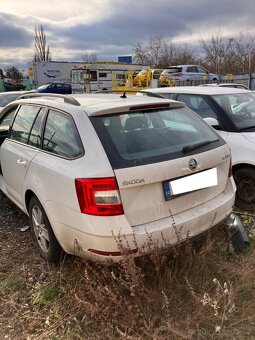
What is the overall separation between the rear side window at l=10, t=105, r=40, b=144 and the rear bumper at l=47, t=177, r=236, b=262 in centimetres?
119

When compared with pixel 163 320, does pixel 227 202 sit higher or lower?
higher

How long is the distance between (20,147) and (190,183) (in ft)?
6.25

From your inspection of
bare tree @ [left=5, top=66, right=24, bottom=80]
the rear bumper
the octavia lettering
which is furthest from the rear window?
bare tree @ [left=5, top=66, right=24, bottom=80]

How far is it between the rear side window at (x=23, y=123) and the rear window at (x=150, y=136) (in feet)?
3.75

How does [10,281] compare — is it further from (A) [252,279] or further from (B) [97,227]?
(A) [252,279]

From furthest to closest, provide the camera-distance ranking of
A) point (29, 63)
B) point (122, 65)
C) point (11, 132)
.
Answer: point (29, 63) < point (122, 65) < point (11, 132)

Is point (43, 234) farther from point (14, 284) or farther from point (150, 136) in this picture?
point (150, 136)

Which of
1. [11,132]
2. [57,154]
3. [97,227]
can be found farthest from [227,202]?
[11,132]

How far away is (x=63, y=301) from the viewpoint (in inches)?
113

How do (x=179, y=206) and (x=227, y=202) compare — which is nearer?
(x=179, y=206)

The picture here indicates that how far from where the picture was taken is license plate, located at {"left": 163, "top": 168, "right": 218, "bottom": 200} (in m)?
2.76

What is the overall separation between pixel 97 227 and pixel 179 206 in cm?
70

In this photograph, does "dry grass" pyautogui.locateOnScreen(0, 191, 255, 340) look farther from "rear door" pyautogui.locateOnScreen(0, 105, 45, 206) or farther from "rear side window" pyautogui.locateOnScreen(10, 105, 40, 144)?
"rear side window" pyautogui.locateOnScreen(10, 105, 40, 144)

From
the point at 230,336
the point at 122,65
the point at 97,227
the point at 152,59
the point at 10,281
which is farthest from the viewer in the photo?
the point at 152,59
